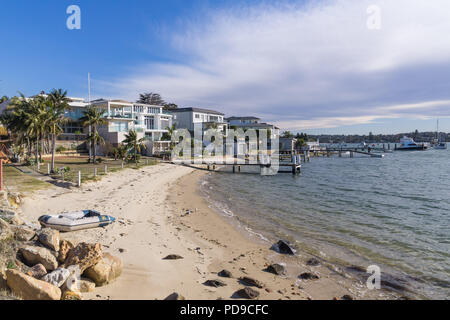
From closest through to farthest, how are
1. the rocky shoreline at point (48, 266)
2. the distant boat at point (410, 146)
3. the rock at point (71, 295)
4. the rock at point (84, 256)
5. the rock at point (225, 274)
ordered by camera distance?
the rocky shoreline at point (48, 266), the rock at point (71, 295), the rock at point (84, 256), the rock at point (225, 274), the distant boat at point (410, 146)

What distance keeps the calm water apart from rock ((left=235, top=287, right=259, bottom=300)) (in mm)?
5842

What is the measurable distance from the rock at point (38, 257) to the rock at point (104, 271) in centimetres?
130

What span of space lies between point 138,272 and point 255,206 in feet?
49.7

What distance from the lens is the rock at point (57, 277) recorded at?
25.0 feet

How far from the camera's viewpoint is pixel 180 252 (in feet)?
39.8

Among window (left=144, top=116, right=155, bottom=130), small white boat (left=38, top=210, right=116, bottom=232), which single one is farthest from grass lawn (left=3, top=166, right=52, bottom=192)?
window (left=144, top=116, right=155, bottom=130)

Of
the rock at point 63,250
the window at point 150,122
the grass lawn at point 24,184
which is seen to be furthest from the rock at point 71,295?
the window at point 150,122

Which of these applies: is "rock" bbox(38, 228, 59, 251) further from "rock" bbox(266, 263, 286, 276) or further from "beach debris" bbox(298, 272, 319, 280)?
"beach debris" bbox(298, 272, 319, 280)

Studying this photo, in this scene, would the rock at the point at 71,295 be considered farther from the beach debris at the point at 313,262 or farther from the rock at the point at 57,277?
the beach debris at the point at 313,262

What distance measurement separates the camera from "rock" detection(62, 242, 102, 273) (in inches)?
332
